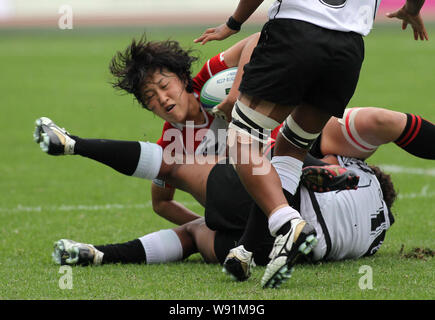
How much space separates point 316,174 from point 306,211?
0.20 meters

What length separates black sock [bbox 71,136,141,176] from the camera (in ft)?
13.1

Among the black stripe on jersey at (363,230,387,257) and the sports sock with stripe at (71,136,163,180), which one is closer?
the sports sock with stripe at (71,136,163,180)

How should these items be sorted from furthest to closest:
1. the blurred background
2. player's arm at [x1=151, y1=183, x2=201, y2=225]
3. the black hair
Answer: the blurred background < player's arm at [x1=151, y1=183, x2=201, y2=225] < the black hair

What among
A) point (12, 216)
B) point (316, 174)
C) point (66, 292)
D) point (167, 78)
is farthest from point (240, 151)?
point (12, 216)

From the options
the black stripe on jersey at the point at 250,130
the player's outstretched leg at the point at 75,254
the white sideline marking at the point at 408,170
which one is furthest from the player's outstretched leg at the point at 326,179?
the white sideline marking at the point at 408,170

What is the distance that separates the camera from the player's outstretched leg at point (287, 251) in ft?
10.6

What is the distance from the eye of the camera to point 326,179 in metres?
3.85

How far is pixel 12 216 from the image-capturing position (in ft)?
18.5

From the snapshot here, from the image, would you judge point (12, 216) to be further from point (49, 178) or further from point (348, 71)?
point (348, 71)

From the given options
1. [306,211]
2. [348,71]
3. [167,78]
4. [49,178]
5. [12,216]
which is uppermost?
[348,71]

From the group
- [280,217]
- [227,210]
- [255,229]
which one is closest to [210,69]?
[227,210]

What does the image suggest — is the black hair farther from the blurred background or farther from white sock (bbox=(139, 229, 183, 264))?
the blurred background

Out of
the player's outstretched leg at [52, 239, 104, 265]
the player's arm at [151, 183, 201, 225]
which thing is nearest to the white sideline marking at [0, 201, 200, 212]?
the player's arm at [151, 183, 201, 225]

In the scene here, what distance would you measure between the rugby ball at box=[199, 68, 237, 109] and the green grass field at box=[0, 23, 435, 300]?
0.64 metres
